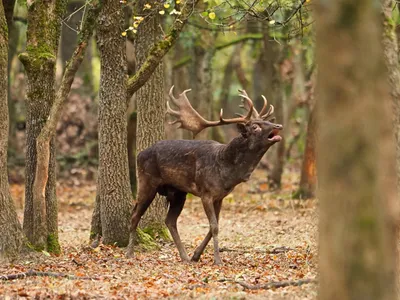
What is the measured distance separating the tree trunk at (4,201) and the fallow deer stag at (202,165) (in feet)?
7.18

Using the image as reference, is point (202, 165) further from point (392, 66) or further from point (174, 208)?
point (392, 66)

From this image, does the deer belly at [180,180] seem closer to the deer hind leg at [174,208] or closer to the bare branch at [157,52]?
the deer hind leg at [174,208]

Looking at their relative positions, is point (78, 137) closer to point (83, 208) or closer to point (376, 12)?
point (83, 208)

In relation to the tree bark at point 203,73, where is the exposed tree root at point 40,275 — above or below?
below

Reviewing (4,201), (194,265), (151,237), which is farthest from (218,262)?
(4,201)

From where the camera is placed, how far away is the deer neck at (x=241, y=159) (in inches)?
522

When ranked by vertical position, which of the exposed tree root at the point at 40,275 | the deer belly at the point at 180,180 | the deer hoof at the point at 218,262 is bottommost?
the exposed tree root at the point at 40,275

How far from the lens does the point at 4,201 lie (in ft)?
39.2

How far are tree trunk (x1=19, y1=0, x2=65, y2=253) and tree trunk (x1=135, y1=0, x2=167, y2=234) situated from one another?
8.69ft

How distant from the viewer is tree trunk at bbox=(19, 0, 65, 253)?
506 inches

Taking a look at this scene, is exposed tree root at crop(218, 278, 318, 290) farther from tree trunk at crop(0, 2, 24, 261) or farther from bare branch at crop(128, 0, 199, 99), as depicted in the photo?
bare branch at crop(128, 0, 199, 99)

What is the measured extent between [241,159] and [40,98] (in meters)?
3.34

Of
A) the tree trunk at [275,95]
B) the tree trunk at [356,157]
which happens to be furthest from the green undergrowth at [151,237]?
the tree trunk at [275,95]

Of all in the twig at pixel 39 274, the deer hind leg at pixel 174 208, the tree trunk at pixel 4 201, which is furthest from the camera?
the deer hind leg at pixel 174 208
